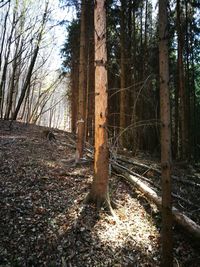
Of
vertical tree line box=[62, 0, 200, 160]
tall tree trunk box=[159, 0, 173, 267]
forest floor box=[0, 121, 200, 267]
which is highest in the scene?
vertical tree line box=[62, 0, 200, 160]

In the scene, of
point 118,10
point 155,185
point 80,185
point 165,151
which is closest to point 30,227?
point 80,185

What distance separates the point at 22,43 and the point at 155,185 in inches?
574

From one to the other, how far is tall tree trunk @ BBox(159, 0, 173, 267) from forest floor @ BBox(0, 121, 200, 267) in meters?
0.78

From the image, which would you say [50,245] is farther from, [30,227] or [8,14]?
[8,14]

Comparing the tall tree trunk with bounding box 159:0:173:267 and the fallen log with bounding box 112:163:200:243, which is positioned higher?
the tall tree trunk with bounding box 159:0:173:267

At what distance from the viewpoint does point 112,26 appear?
14648 millimetres

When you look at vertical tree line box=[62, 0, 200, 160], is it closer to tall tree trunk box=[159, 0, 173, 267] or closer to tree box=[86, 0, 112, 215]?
tree box=[86, 0, 112, 215]

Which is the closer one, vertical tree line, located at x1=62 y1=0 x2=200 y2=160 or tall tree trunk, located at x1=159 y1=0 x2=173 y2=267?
tall tree trunk, located at x1=159 y1=0 x2=173 y2=267

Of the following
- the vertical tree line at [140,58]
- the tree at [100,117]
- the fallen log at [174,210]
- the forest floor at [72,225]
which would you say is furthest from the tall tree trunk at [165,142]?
the vertical tree line at [140,58]

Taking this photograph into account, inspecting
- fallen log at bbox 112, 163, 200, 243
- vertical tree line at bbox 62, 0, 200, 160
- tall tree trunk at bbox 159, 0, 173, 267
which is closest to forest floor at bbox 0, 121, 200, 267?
fallen log at bbox 112, 163, 200, 243

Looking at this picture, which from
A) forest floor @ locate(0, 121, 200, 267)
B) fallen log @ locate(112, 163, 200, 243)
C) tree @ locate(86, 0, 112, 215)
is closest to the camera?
forest floor @ locate(0, 121, 200, 267)

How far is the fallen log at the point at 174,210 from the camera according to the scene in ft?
16.2

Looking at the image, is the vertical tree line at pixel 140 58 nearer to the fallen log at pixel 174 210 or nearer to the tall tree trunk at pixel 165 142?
the fallen log at pixel 174 210

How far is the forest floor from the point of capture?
4301 mm
